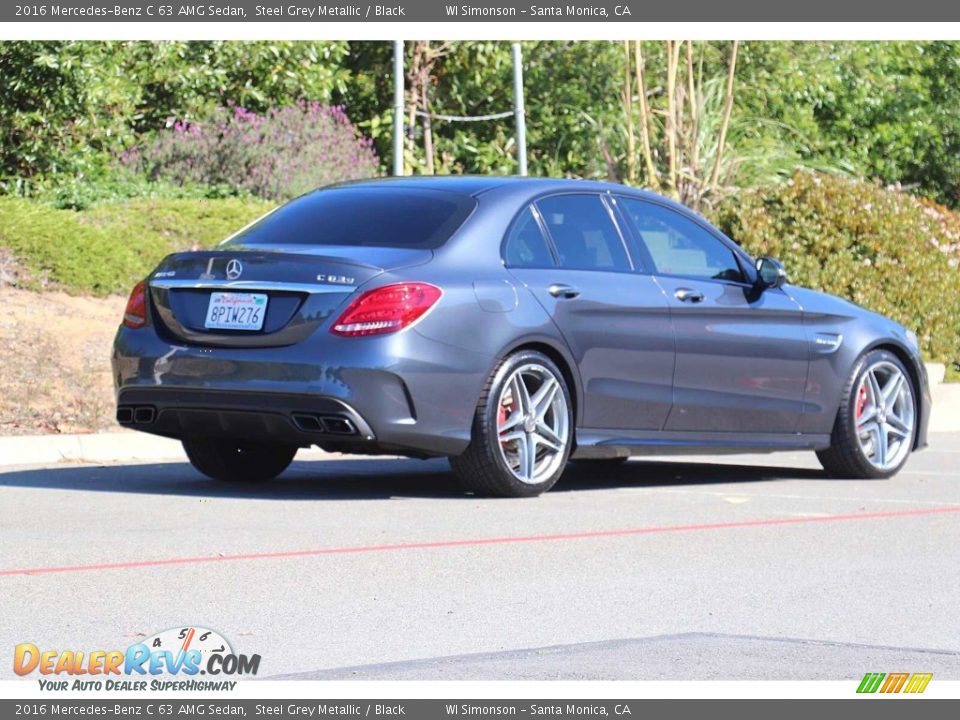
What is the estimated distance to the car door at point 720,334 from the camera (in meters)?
10.3

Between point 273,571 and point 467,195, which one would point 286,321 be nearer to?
point 467,195

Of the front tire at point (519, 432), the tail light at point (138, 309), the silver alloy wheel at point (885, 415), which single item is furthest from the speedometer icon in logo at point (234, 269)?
the silver alloy wheel at point (885, 415)

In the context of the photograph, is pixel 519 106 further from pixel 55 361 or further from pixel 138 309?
pixel 138 309

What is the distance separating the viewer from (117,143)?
20.2 metres

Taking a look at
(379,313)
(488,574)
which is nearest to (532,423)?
(379,313)

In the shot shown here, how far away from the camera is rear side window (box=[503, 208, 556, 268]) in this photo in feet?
31.2

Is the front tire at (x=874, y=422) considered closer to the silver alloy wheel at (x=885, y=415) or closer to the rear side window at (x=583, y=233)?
the silver alloy wheel at (x=885, y=415)

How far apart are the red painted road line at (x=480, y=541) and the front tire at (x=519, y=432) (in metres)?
0.89

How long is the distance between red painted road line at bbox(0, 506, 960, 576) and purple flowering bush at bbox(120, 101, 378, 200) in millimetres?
10928

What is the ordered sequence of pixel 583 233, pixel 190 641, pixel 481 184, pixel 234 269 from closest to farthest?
pixel 190 641 < pixel 234 269 < pixel 481 184 < pixel 583 233

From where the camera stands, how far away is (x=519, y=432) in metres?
9.40

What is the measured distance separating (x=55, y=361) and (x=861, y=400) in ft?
18.7

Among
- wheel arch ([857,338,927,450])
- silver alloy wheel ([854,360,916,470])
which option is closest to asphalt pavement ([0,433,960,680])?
silver alloy wheel ([854,360,916,470])

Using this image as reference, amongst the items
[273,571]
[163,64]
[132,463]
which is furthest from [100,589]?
[163,64]
